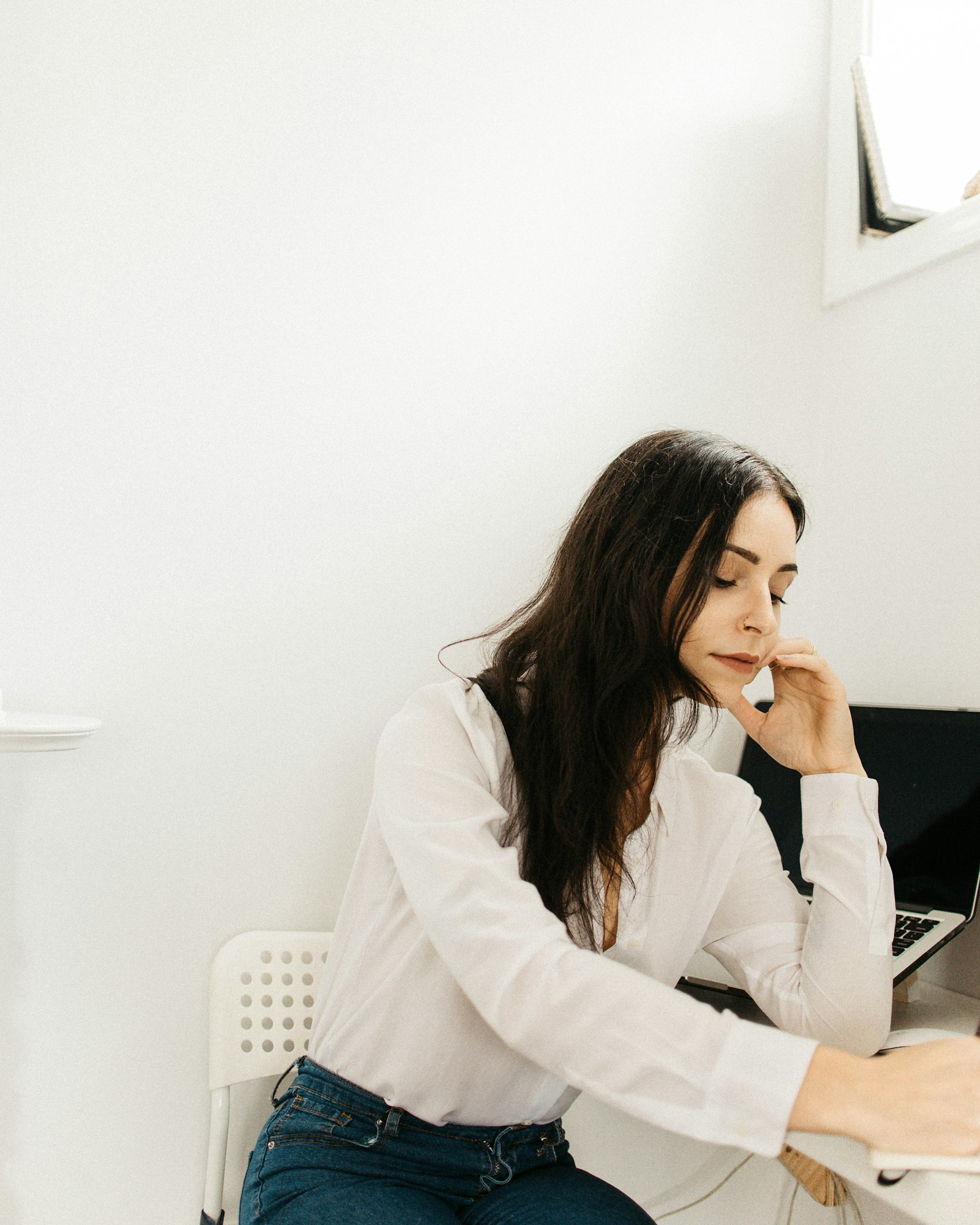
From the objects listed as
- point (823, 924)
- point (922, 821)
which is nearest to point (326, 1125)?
point (823, 924)

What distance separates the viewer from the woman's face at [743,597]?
924 mm

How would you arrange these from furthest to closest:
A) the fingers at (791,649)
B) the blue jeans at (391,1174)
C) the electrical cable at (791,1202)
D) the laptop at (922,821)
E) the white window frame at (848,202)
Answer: the white window frame at (848,202) → the electrical cable at (791,1202) → the laptop at (922,821) → the fingers at (791,649) → the blue jeans at (391,1174)

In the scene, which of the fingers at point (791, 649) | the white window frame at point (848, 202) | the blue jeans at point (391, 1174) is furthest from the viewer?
the white window frame at point (848, 202)

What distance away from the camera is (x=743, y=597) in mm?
933

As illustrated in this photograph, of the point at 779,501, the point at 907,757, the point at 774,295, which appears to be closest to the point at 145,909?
the point at 779,501

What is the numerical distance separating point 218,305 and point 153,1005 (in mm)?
899

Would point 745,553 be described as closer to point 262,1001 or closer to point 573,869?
point 573,869

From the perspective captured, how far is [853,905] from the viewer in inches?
37.7

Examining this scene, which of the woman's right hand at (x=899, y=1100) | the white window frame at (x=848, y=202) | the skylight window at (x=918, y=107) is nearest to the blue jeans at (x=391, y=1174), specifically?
the woman's right hand at (x=899, y=1100)

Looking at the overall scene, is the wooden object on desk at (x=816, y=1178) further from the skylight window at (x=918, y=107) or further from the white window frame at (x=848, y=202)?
the skylight window at (x=918, y=107)

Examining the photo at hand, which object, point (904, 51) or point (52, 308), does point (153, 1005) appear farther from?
point (904, 51)

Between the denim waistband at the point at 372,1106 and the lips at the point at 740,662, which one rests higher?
the lips at the point at 740,662

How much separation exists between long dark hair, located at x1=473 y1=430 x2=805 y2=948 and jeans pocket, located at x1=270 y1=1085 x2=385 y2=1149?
25cm

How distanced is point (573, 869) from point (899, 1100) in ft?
1.16
